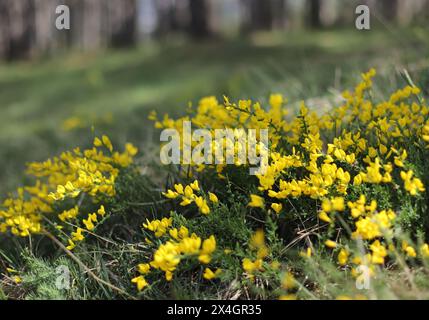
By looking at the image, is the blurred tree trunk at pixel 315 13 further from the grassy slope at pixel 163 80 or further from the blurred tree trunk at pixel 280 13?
the blurred tree trunk at pixel 280 13

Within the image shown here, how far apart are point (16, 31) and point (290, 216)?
17.4m

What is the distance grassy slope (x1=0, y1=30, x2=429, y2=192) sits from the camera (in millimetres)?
4914

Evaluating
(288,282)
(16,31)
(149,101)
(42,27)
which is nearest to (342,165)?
(288,282)

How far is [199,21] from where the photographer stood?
579 inches

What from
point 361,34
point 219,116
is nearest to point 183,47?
point 361,34

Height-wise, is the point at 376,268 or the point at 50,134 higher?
the point at 376,268

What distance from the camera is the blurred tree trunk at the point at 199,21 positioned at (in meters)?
14.6

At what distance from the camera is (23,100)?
10.4 m

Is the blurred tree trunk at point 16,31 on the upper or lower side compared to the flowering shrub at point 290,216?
lower

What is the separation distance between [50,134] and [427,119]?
5.38 meters

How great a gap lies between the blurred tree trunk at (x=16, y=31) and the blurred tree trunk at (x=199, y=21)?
19.3 feet

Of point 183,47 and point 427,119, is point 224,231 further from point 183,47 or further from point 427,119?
point 183,47

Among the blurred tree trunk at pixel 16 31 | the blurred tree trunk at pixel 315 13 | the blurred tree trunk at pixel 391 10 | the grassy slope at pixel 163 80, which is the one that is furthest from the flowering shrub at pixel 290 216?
the blurred tree trunk at pixel 16 31

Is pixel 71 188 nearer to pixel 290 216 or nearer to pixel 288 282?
pixel 290 216
